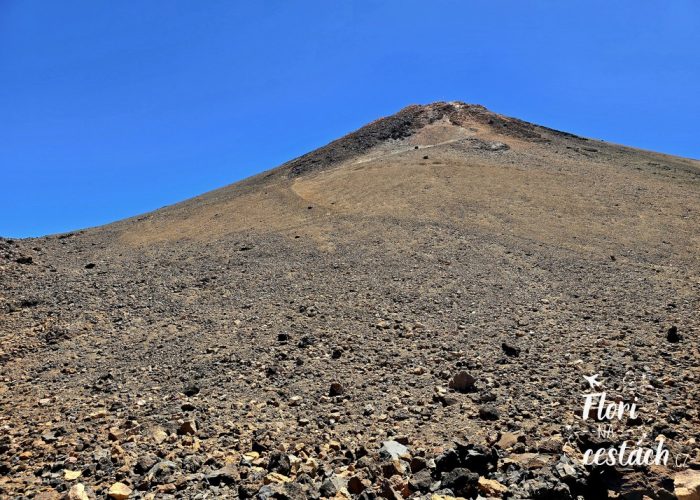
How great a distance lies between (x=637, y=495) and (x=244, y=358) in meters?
5.40

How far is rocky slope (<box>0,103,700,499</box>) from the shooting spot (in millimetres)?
4789

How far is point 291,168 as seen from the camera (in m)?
25.0

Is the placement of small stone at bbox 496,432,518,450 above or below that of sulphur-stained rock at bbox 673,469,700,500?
above

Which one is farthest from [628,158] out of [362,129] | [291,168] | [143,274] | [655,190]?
[143,274]

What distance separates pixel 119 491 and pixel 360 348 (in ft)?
13.3

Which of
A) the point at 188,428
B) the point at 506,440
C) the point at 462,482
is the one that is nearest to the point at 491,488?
the point at 462,482

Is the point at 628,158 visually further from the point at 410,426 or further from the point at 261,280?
the point at 410,426

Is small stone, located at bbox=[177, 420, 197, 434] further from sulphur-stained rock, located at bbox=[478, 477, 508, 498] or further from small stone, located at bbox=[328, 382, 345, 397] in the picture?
sulphur-stained rock, located at bbox=[478, 477, 508, 498]

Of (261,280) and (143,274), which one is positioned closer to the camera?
(261,280)

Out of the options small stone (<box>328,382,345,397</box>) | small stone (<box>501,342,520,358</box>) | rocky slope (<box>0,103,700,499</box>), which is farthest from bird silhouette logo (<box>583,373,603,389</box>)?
small stone (<box>328,382,345,397</box>)

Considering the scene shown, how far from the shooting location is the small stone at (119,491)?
4.53m

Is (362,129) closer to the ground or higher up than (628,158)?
higher up

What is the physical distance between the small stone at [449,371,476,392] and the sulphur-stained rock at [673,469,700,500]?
106 inches

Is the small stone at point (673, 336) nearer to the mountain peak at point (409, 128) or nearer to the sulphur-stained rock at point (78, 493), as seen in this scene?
the sulphur-stained rock at point (78, 493)
